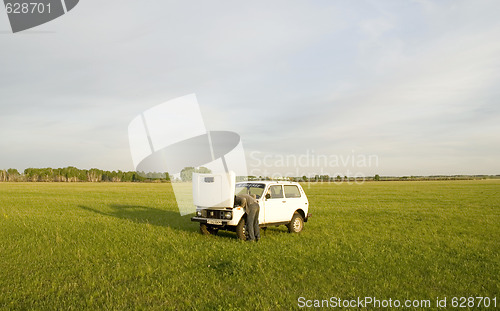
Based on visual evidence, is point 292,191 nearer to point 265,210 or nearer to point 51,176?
point 265,210

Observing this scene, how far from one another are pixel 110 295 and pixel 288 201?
26.4ft

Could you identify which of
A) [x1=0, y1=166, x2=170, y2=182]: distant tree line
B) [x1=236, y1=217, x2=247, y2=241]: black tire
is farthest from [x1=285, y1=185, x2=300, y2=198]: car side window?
[x1=0, y1=166, x2=170, y2=182]: distant tree line

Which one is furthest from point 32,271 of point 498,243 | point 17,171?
point 17,171

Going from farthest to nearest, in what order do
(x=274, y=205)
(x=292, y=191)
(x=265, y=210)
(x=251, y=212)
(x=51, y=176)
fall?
1. (x=51, y=176)
2. (x=292, y=191)
3. (x=274, y=205)
4. (x=265, y=210)
5. (x=251, y=212)

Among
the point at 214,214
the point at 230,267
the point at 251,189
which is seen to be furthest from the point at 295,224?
the point at 230,267

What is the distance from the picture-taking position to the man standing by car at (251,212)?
11469 mm

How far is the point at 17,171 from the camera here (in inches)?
7712

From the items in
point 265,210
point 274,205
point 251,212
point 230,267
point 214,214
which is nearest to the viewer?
point 230,267

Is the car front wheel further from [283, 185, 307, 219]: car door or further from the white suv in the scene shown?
[283, 185, 307, 219]: car door

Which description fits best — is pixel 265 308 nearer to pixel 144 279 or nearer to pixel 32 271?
pixel 144 279

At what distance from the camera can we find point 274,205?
41.6ft

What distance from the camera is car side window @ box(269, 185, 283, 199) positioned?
12873mm

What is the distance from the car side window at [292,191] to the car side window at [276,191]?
318 mm

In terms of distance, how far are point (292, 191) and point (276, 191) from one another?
936 mm
